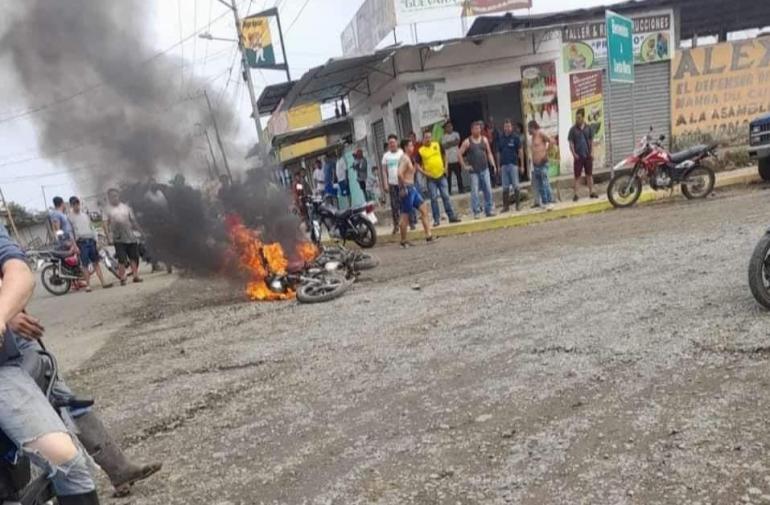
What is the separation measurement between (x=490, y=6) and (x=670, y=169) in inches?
259

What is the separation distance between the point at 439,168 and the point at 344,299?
5465 millimetres

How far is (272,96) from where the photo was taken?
21.5 m

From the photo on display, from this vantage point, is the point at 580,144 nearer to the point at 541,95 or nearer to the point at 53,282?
the point at 541,95

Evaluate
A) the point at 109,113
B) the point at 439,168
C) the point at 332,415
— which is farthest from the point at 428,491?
the point at 439,168

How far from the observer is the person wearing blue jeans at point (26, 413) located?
2156mm

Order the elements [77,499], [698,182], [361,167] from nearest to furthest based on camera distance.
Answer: [77,499] < [698,182] < [361,167]

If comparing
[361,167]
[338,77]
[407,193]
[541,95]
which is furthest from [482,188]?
[338,77]

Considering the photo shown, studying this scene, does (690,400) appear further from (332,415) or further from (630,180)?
(630,180)

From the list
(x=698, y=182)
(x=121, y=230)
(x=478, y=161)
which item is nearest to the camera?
(x=121, y=230)

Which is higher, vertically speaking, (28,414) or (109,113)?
(109,113)

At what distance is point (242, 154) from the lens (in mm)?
11391

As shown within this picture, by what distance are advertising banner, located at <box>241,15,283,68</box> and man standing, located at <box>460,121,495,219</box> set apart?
12.6 m

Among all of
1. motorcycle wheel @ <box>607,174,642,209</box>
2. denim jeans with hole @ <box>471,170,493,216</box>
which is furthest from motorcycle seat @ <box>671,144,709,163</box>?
denim jeans with hole @ <box>471,170,493,216</box>

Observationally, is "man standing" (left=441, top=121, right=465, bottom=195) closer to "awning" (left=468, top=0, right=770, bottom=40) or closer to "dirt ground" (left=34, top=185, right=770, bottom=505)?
"awning" (left=468, top=0, right=770, bottom=40)
